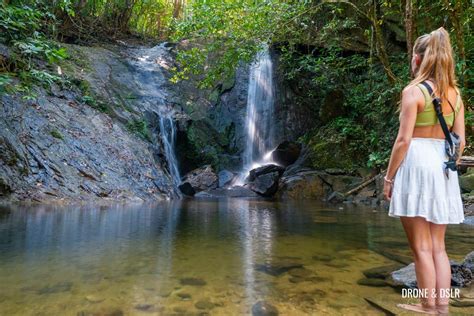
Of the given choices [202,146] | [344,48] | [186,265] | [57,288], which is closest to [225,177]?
[202,146]

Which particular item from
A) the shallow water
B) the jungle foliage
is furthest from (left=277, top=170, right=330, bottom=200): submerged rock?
the shallow water

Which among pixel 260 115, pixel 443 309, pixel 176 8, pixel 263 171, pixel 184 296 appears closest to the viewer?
pixel 443 309

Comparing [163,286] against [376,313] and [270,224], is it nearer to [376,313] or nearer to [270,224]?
[376,313]

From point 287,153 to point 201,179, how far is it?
4293 millimetres

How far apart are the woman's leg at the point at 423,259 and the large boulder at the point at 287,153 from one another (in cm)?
1400

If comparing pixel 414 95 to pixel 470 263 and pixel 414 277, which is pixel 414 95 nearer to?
pixel 414 277

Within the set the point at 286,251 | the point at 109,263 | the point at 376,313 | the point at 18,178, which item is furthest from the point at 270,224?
the point at 18,178

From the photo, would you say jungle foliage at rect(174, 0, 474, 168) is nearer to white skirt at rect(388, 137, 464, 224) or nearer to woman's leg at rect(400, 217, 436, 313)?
white skirt at rect(388, 137, 464, 224)

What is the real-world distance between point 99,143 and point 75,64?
4866 mm

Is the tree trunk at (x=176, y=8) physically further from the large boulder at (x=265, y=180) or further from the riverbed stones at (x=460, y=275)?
the riverbed stones at (x=460, y=275)

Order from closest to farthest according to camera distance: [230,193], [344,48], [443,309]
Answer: [443,309] → [344,48] → [230,193]

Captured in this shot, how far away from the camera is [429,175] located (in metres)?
2.00

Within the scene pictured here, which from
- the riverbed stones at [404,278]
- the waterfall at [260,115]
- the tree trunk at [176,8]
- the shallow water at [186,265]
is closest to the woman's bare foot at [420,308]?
the shallow water at [186,265]

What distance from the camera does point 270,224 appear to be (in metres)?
5.73
